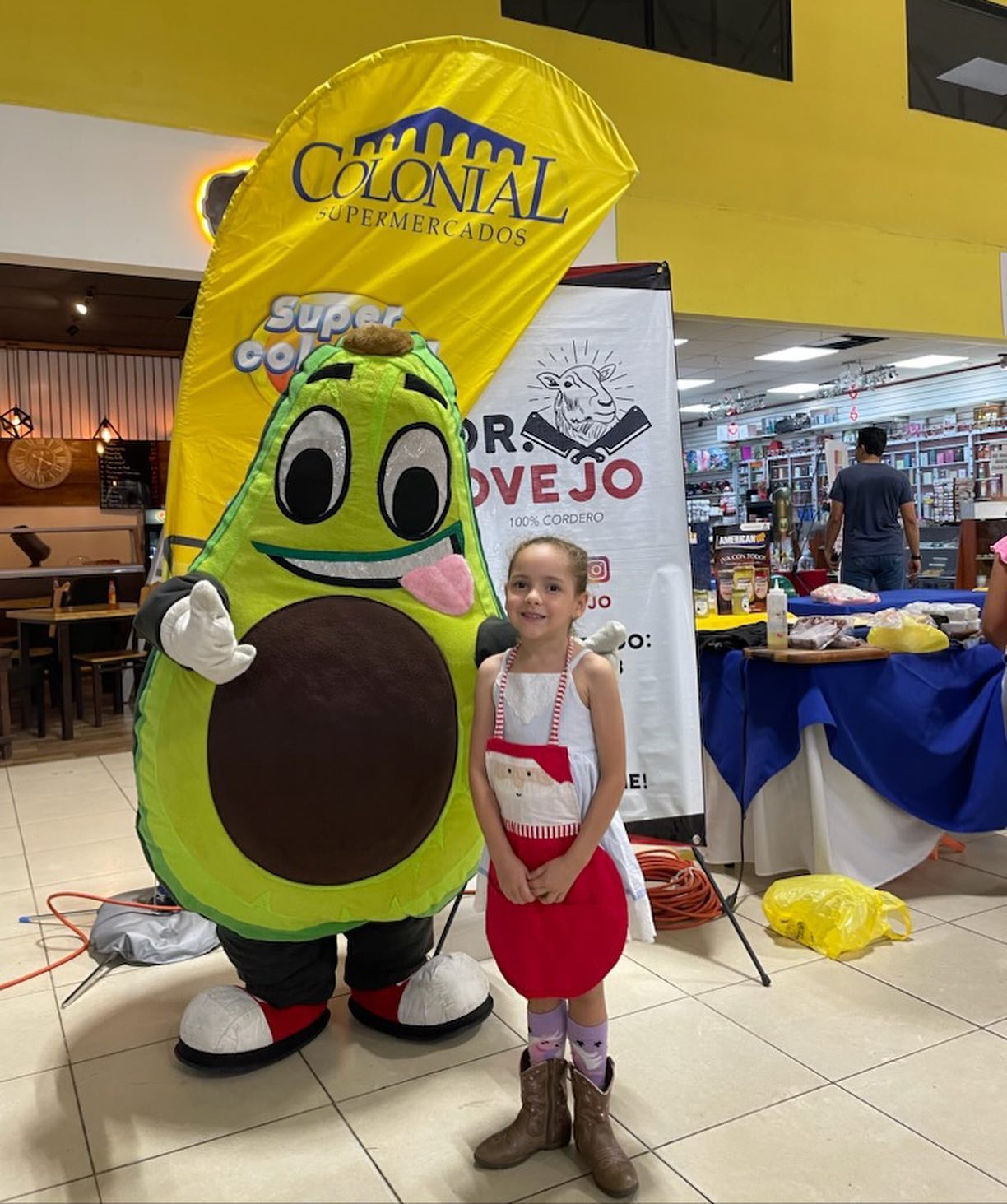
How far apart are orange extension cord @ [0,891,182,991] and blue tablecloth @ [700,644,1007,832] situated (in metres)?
1.89

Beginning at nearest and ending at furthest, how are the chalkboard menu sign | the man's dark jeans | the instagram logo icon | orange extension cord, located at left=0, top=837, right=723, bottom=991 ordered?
the instagram logo icon → orange extension cord, located at left=0, top=837, right=723, bottom=991 → the man's dark jeans → the chalkboard menu sign

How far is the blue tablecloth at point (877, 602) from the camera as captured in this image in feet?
13.5

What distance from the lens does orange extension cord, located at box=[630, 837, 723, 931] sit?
3.05 m

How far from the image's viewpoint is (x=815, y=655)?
10.3 feet

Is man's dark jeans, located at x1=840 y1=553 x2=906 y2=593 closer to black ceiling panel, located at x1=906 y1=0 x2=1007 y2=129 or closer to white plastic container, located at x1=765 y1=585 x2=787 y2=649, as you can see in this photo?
white plastic container, located at x1=765 y1=585 x2=787 y2=649

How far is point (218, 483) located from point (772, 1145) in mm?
2041

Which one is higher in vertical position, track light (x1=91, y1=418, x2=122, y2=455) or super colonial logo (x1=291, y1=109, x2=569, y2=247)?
track light (x1=91, y1=418, x2=122, y2=455)

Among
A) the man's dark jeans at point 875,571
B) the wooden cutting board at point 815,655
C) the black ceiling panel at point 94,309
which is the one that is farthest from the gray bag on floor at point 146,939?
the black ceiling panel at point 94,309

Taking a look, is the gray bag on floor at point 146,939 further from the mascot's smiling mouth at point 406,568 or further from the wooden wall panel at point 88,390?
the wooden wall panel at point 88,390

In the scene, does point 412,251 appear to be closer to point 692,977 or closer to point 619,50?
point 692,977

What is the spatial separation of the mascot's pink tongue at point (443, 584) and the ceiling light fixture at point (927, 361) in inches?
368

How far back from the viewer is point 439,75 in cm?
285

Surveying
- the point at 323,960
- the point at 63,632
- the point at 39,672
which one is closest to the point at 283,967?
the point at 323,960

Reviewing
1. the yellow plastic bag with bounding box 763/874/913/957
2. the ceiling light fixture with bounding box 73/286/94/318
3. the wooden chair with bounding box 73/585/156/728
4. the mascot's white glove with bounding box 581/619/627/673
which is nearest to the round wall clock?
the ceiling light fixture with bounding box 73/286/94/318
